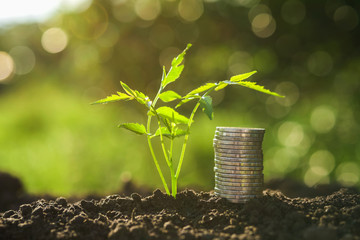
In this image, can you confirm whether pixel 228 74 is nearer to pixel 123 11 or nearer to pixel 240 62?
pixel 240 62

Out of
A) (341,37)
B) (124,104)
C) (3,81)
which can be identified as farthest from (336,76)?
(3,81)

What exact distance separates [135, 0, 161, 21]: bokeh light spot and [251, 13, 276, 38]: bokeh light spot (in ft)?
4.25

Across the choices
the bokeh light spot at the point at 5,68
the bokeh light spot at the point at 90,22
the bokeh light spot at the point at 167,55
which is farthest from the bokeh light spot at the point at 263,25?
the bokeh light spot at the point at 5,68

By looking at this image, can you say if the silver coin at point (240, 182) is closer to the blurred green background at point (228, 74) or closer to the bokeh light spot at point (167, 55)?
the blurred green background at point (228, 74)

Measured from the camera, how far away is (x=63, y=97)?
918cm

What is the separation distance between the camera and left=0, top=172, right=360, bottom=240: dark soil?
1.73m

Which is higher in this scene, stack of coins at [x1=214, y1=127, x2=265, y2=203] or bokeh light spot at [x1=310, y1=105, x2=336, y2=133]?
bokeh light spot at [x1=310, y1=105, x2=336, y2=133]

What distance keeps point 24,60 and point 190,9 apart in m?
9.01

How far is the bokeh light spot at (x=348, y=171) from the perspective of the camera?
5367 millimetres

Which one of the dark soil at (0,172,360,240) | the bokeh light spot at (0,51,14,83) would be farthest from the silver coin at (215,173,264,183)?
the bokeh light spot at (0,51,14,83)

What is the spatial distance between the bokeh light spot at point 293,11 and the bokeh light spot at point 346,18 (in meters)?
0.43

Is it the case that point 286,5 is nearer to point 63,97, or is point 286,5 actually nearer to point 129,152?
point 129,152

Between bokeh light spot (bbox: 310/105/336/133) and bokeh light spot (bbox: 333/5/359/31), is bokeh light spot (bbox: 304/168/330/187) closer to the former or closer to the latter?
bokeh light spot (bbox: 310/105/336/133)

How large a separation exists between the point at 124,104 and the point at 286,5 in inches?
100
